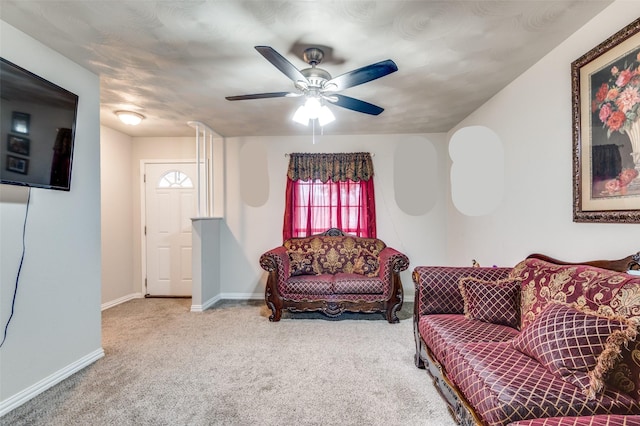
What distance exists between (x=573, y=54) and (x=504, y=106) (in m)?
0.85

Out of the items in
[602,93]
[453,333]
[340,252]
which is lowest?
[453,333]

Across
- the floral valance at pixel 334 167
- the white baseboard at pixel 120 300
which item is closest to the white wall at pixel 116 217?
the white baseboard at pixel 120 300

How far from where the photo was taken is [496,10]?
1736mm

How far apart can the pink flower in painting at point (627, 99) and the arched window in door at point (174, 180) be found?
4714 millimetres

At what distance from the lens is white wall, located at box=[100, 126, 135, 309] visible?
3994 mm

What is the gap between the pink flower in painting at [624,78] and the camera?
62.8 inches

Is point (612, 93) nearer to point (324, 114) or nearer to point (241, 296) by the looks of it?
point (324, 114)

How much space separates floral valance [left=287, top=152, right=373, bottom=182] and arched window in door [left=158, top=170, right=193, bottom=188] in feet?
5.44

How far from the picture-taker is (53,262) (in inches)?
85.5

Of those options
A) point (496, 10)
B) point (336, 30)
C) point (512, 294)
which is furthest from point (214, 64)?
point (512, 294)

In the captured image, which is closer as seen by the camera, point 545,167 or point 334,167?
point 545,167

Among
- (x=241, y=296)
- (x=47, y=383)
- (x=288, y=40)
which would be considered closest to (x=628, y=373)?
(x=288, y=40)

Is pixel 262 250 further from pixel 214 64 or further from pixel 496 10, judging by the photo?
pixel 496 10

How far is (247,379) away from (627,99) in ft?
9.85
